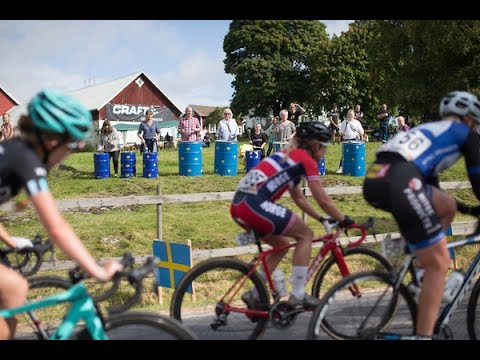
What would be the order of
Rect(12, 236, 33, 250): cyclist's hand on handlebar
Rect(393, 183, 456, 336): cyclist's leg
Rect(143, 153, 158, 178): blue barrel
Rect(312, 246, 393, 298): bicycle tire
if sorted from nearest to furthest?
Rect(393, 183, 456, 336): cyclist's leg, Rect(12, 236, 33, 250): cyclist's hand on handlebar, Rect(312, 246, 393, 298): bicycle tire, Rect(143, 153, 158, 178): blue barrel

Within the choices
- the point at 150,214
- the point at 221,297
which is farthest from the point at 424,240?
the point at 150,214

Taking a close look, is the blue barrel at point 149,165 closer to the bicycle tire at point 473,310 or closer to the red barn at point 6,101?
the bicycle tire at point 473,310

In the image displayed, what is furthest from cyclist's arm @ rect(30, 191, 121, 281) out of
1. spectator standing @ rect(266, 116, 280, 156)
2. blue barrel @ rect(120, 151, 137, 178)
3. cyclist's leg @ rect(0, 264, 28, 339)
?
spectator standing @ rect(266, 116, 280, 156)

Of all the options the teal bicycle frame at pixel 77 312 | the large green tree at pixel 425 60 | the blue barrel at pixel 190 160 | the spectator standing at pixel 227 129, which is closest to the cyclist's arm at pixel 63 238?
the teal bicycle frame at pixel 77 312

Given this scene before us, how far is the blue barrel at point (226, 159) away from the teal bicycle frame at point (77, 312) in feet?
38.8

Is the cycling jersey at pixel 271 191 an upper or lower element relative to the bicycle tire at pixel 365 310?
upper

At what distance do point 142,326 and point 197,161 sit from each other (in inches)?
466

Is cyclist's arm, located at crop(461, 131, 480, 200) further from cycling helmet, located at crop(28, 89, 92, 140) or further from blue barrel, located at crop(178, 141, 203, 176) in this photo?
blue barrel, located at crop(178, 141, 203, 176)

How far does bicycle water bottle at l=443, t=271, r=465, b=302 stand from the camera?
409 cm

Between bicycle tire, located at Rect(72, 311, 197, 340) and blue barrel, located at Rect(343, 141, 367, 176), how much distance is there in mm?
12661

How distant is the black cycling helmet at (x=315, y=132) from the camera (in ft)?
16.3
